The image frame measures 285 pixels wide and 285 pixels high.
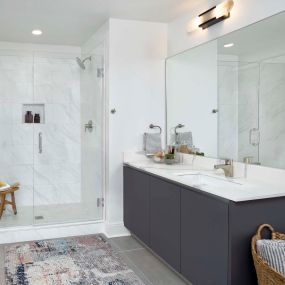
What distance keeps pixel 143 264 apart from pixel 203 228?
100 centimetres

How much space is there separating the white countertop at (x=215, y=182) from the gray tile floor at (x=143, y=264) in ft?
2.52

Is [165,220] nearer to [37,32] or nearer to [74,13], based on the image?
[74,13]

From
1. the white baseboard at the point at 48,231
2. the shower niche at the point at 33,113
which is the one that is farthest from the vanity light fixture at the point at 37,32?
the white baseboard at the point at 48,231

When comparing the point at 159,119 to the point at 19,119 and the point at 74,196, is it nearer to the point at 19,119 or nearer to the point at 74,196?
the point at 74,196

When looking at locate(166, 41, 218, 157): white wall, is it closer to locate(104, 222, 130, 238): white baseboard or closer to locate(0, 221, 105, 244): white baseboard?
locate(104, 222, 130, 238): white baseboard

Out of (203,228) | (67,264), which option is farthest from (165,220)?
(67,264)

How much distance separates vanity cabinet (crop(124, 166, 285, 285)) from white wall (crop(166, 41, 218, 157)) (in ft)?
2.23

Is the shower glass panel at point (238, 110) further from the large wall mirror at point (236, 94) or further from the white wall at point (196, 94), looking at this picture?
the white wall at point (196, 94)

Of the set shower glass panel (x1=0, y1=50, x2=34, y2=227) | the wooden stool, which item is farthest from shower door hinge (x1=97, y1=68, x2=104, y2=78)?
the wooden stool

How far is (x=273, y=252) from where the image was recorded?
6.66 feet

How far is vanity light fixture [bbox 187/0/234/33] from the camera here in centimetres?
302

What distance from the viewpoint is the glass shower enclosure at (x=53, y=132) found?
14.4 ft

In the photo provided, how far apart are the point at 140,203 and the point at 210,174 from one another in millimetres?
805

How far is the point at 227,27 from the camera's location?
3104 mm
